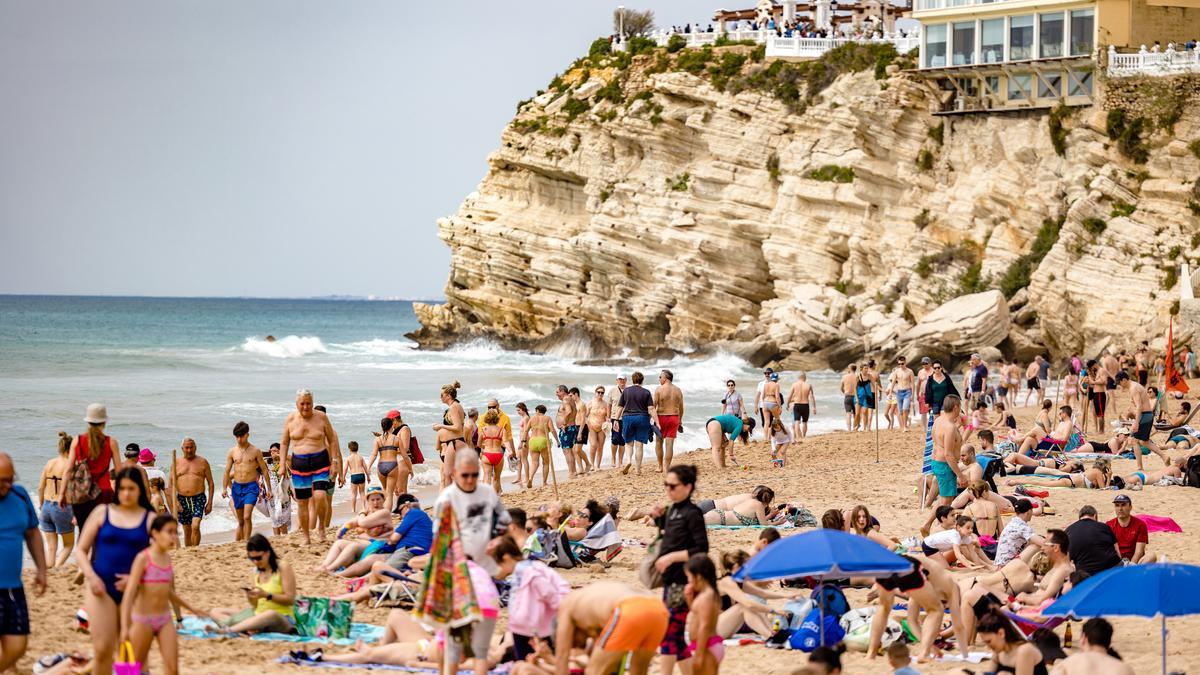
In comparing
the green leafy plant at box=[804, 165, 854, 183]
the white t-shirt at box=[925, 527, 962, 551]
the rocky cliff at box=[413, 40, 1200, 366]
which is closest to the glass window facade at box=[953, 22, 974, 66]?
the rocky cliff at box=[413, 40, 1200, 366]

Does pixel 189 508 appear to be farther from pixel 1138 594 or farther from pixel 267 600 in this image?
pixel 1138 594

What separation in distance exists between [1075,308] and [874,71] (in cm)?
1039

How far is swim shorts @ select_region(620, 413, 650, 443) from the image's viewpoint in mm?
17328

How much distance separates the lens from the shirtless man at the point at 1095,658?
22.2ft

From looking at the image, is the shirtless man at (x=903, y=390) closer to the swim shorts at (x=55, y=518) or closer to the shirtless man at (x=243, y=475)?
the shirtless man at (x=243, y=475)

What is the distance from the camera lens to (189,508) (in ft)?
41.5

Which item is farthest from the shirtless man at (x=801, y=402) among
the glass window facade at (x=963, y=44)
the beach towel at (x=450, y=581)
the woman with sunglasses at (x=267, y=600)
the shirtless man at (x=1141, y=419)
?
the glass window facade at (x=963, y=44)

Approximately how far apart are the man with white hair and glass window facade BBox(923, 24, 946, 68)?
33476 millimetres

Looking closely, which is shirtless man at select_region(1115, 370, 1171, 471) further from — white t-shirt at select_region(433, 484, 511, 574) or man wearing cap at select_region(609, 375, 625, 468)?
white t-shirt at select_region(433, 484, 511, 574)

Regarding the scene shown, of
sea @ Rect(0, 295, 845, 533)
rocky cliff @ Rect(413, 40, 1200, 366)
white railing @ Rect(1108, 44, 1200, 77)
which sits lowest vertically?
sea @ Rect(0, 295, 845, 533)

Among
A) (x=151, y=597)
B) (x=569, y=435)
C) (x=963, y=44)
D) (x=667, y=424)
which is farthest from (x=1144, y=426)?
(x=963, y=44)

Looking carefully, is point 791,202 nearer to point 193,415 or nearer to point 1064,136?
point 1064,136

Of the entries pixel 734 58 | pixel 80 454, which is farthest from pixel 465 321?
pixel 80 454

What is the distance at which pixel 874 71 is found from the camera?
129 ft
